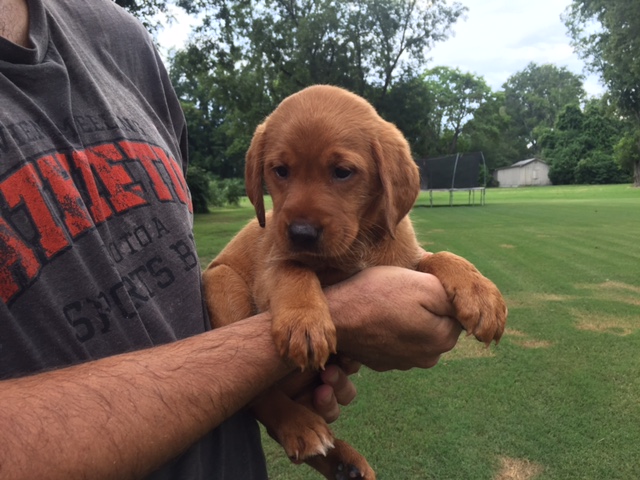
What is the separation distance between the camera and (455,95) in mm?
62625

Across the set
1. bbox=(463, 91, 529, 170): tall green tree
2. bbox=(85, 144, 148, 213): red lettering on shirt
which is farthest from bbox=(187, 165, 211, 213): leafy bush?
bbox=(463, 91, 529, 170): tall green tree

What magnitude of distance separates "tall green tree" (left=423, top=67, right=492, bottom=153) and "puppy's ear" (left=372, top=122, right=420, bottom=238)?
59.2m

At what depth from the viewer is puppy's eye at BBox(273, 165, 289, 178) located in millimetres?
2289

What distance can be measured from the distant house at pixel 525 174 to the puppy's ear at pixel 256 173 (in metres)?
74.0

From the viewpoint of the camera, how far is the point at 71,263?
4.57 ft

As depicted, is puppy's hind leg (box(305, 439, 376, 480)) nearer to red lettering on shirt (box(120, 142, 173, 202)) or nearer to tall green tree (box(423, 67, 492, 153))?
red lettering on shirt (box(120, 142, 173, 202))

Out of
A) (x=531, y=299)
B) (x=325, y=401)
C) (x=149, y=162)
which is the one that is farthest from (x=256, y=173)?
(x=531, y=299)

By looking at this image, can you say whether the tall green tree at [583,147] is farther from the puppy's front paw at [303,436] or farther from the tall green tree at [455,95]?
the puppy's front paw at [303,436]

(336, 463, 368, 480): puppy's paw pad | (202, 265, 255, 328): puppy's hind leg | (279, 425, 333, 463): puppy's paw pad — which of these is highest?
(202, 265, 255, 328): puppy's hind leg

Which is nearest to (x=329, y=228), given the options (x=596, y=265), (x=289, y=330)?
(x=289, y=330)

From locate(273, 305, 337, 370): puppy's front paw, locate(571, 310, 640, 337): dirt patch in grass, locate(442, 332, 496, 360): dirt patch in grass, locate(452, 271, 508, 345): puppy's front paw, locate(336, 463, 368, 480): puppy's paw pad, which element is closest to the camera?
locate(273, 305, 337, 370): puppy's front paw

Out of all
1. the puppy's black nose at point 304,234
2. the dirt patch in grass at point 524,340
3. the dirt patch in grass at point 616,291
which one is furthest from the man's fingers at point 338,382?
the dirt patch in grass at point 616,291

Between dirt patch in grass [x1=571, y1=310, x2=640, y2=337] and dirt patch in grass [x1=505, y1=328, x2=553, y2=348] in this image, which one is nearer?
dirt patch in grass [x1=505, y1=328, x2=553, y2=348]

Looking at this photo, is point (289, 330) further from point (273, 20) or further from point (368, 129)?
point (273, 20)
